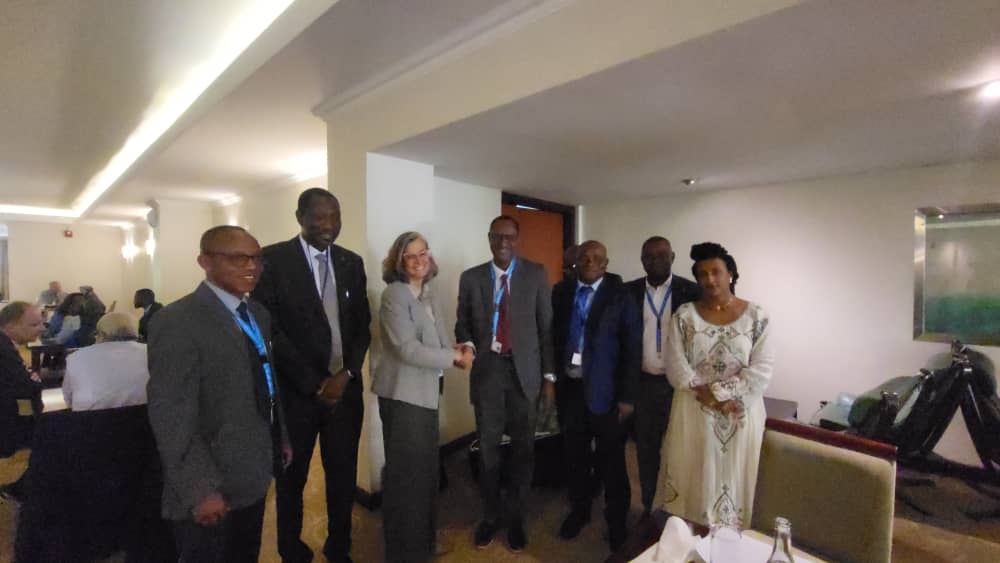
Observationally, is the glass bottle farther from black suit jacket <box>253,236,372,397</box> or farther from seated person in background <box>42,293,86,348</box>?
seated person in background <box>42,293,86,348</box>

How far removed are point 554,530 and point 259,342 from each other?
1.82m

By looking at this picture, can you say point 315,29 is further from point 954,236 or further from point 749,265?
point 954,236

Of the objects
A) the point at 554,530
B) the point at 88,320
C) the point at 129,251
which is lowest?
the point at 554,530

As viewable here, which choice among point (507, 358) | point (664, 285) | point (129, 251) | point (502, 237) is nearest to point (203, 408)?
point (507, 358)

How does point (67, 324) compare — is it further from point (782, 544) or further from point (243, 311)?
point (782, 544)

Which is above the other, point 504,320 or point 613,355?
point 504,320

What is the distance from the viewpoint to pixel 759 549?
3.51 feet

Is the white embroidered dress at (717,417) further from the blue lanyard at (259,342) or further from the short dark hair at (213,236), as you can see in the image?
the short dark hair at (213,236)

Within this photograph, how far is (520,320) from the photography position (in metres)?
2.22

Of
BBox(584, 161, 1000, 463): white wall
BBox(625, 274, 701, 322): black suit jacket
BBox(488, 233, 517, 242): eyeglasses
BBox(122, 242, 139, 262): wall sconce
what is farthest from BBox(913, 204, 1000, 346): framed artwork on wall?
BBox(122, 242, 139, 262): wall sconce

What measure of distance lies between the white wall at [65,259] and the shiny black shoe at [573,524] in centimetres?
1086

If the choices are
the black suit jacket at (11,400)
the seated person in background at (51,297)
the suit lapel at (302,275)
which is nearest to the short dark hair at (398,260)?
the suit lapel at (302,275)

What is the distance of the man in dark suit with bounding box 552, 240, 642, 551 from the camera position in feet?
7.07

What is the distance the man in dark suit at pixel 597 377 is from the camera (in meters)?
2.16
